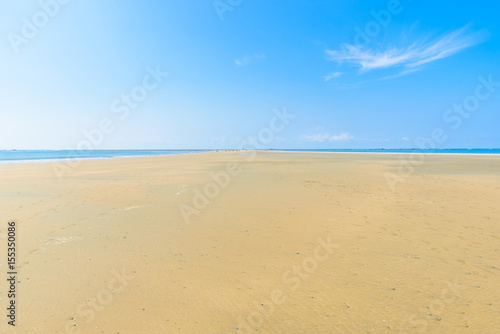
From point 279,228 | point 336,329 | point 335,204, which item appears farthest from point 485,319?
point 335,204

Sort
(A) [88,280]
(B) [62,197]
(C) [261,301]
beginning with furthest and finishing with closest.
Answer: (B) [62,197] < (A) [88,280] < (C) [261,301]

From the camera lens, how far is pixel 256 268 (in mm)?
5172

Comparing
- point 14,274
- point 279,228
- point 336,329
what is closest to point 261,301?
point 336,329

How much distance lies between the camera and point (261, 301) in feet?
13.3

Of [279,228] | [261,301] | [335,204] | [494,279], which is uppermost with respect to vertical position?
[335,204]

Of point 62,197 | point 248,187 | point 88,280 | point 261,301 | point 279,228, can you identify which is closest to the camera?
point 261,301

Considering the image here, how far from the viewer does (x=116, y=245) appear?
627 cm

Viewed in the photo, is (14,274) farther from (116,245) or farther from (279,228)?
(279,228)

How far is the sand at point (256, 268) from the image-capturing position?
11.9ft

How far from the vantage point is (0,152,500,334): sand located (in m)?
3.62

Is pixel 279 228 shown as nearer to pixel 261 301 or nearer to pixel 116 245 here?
pixel 261 301

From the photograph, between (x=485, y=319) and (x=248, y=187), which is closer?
(x=485, y=319)

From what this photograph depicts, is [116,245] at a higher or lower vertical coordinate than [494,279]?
lower

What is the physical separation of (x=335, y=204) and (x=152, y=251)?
7.68 metres
